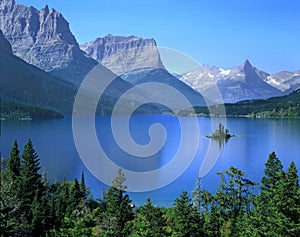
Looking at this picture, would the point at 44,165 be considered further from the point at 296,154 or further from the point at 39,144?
the point at 296,154

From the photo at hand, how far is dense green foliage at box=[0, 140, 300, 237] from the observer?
24.8 m

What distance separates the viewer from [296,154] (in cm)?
9569

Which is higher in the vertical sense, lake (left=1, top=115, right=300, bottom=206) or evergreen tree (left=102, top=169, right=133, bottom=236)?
lake (left=1, top=115, right=300, bottom=206)

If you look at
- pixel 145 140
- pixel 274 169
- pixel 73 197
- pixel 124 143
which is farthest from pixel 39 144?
pixel 274 169

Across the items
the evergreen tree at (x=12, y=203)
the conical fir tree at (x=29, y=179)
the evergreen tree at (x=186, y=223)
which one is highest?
the conical fir tree at (x=29, y=179)

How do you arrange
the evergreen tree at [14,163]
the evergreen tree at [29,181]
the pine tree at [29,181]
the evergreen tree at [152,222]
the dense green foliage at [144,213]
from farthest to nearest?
the evergreen tree at [14,163] < the pine tree at [29,181] < the evergreen tree at [29,181] < the evergreen tree at [152,222] < the dense green foliage at [144,213]

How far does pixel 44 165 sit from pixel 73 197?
37685 mm

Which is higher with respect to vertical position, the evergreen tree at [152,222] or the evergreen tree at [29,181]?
the evergreen tree at [29,181]

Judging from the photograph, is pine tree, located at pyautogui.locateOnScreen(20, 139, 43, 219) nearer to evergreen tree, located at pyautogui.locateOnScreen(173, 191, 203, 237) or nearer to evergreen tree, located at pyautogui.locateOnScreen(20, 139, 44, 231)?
evergreen tree, located at pyautogui.locateOnScreen(20, 139, 44, 231)

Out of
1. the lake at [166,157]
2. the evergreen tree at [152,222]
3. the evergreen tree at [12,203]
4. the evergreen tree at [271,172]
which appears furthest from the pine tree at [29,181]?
the evergreen tree at [271,172]

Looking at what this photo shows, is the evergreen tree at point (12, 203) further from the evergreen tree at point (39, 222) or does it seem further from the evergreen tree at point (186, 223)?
the evergreen tree at point (186, 223)

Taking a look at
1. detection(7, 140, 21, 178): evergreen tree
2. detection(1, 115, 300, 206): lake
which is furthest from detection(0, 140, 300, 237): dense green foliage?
detection(1, 115, 300, 206): lake

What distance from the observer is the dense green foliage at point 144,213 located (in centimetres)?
2480

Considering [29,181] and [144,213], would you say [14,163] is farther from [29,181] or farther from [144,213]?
[144,213]
